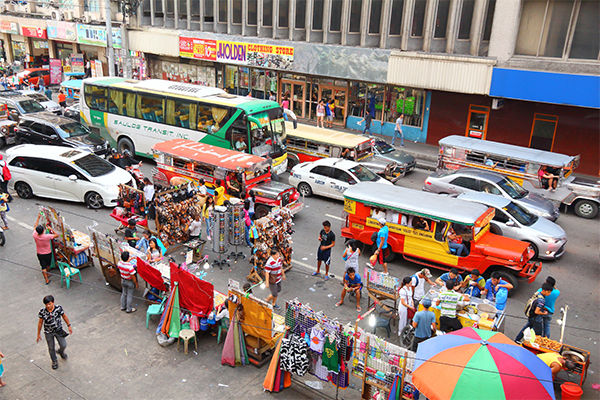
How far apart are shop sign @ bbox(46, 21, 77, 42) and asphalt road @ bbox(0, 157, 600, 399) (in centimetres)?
3270

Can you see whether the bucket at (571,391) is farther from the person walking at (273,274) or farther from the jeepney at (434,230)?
the person walking at (273,274)

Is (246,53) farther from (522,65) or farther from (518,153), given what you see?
(518,153)

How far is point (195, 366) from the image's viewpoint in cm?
969

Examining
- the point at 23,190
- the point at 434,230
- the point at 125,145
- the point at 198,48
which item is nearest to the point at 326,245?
the point at 434,230

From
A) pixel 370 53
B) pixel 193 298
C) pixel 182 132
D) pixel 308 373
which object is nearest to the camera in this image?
pixel 308 373

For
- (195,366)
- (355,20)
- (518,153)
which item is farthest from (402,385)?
(355,20)

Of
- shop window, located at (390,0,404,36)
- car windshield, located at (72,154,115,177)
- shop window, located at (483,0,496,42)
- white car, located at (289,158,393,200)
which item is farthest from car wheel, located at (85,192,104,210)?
shop window, located at (483,0,496,42)

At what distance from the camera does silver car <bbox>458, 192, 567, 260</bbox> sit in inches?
555

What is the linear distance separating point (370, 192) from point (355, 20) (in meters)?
16.5

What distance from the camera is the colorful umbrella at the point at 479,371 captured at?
6559 millimetres

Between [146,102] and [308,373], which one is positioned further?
[146,102]

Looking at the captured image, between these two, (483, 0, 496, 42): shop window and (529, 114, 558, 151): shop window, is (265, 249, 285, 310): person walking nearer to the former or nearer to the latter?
(529, 114, 558, 151): shop window

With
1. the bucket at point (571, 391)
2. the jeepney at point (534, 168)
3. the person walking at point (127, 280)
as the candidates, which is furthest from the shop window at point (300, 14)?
the bucket at point (571, 391)

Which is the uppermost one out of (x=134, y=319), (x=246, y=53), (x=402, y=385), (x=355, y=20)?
(x=355, y=20)
